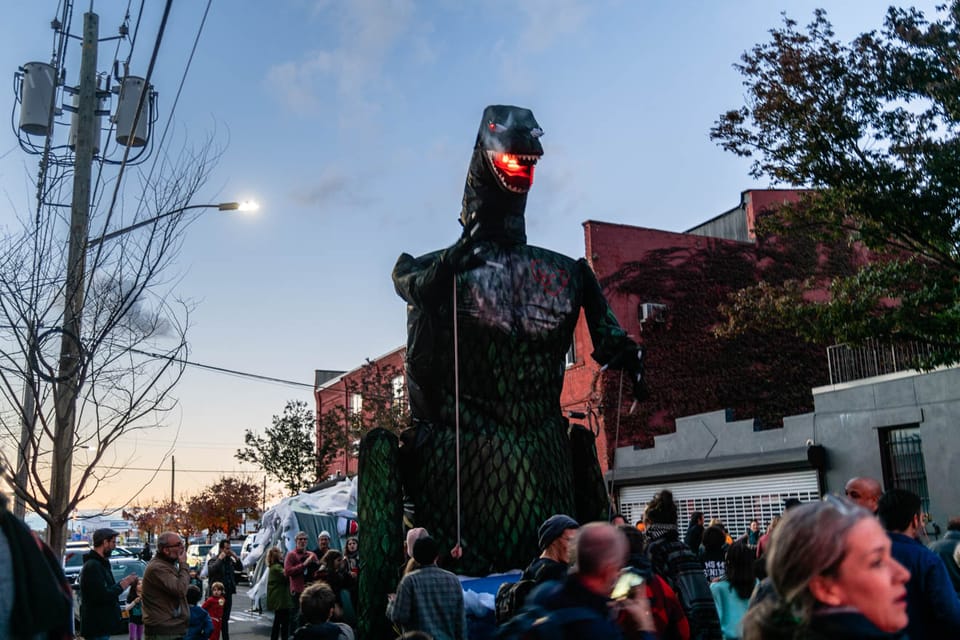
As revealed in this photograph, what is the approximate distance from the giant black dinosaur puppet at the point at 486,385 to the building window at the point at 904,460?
13.9 metres

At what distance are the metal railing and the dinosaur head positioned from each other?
1409cm

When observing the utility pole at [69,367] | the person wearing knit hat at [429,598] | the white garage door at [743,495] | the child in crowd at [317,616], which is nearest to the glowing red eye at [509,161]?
the person wearing knit hat at [429,598]

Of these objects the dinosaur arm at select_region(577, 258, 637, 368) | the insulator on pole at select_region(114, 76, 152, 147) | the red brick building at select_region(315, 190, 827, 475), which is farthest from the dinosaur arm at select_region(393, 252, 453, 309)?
the red brick building at select_region(315, 190, 827, 475)

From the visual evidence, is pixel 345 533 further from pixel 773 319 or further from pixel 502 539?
pixel 502 539

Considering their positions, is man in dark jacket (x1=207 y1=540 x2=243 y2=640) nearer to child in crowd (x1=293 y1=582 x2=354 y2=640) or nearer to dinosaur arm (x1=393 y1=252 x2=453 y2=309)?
child in crowd (x1=293 y1=582 x2=354 y2=640)

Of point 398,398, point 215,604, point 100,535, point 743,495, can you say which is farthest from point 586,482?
point 398,398

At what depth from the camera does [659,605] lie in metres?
4.21

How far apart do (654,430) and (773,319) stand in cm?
1110

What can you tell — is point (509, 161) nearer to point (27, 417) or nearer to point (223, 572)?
point (27, 417)

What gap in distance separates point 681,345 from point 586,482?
21.8m

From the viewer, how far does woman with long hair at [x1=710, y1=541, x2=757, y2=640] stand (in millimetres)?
5262

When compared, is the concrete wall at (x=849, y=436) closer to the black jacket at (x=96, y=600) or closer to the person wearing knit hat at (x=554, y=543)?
the black jacket at (x=96, y=600)

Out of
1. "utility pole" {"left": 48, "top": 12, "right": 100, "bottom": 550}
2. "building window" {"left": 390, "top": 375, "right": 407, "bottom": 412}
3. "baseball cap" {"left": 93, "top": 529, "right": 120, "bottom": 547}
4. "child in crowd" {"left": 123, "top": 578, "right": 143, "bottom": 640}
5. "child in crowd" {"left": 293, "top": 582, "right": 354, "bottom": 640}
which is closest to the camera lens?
"child in crowd" {"left": 293, "top": 582, "right": 354, "bottom": 640}

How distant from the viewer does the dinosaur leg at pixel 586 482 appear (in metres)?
5.20
